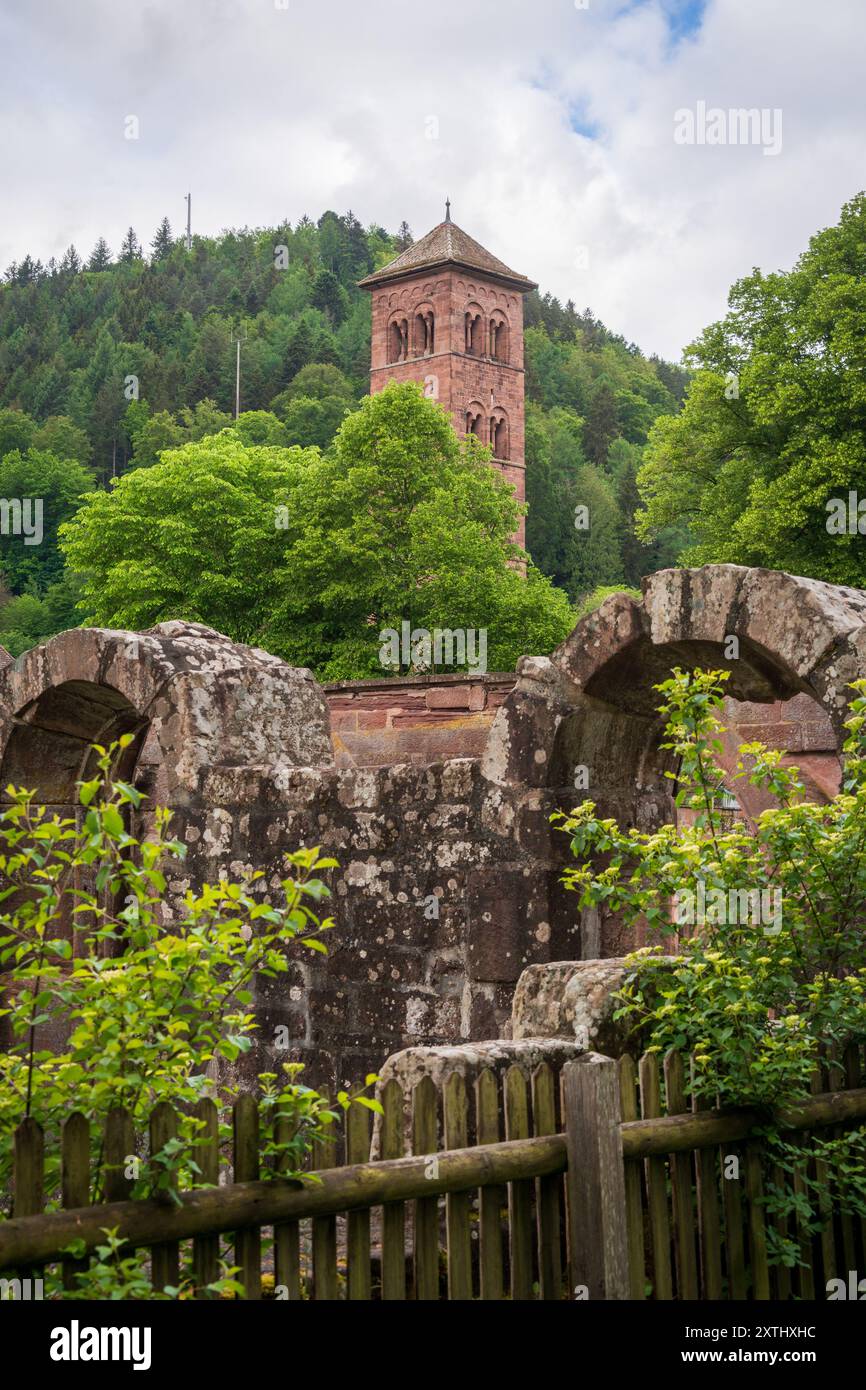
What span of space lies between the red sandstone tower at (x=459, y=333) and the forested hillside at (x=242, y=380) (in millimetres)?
10152

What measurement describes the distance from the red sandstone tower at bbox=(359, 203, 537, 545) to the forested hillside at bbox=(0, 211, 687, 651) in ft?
33.3

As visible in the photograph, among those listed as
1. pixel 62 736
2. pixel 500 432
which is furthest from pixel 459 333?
pixel 62 736

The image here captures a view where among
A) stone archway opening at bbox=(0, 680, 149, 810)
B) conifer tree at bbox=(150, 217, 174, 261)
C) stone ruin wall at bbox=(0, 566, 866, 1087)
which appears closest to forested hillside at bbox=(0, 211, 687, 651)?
conifer tree at bbox=(150, 217, 174, 261)

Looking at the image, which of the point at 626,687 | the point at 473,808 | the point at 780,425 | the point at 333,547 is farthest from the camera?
the point at 333,547

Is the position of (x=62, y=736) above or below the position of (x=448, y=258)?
below

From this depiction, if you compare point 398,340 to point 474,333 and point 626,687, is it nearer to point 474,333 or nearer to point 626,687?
point 474,333

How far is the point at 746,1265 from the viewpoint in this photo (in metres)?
3.99

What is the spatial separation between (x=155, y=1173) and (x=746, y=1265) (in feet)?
5.98

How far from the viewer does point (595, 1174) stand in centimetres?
350

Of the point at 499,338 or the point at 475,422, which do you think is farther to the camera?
the point at 499,338

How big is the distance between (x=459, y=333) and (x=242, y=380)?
31.5m
